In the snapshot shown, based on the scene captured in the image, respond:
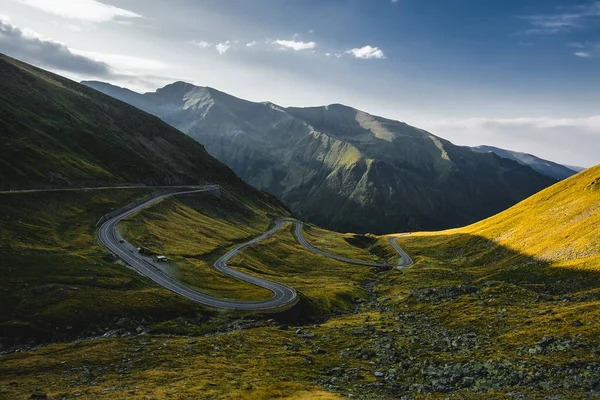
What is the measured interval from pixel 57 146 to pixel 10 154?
4690 centimetres

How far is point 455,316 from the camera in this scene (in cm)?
7194

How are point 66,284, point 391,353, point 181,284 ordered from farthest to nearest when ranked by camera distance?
point 181,284
point 66,284
point 391,353

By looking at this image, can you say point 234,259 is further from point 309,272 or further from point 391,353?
point 391,353

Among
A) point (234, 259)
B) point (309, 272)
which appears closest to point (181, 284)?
point (234, 259)

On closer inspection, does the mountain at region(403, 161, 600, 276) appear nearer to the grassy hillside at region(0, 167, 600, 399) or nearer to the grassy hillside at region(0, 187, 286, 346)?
the grassy hillside at region(0, 167, 600, 399)

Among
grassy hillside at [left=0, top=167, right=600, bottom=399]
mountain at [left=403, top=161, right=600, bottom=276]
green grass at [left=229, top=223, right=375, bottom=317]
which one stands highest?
mountain at [left=403, top=161, right=600, bottom=276]

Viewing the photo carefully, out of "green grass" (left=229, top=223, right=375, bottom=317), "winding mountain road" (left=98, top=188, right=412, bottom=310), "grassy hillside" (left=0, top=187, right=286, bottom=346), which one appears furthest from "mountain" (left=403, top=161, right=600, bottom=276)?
"grassy hillside" (left=0, top=187, right=286, bottom=346)

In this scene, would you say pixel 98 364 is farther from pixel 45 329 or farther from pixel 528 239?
pixel 528 239

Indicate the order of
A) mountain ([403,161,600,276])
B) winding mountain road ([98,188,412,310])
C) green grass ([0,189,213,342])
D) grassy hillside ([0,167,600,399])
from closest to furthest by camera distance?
grassy hillside ([0,167,600,399]) < green grass ([0,189,213,342]) < winding mountain road ([98,188,412,310]) < mountain ([403,161,600,276])

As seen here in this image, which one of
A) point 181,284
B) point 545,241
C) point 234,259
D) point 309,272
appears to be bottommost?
point 309,272

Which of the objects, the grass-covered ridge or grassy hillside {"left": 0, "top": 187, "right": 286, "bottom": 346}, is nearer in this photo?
grassy hillside {"left": 0, "top": 187, "right": 286, "bottom": 346}

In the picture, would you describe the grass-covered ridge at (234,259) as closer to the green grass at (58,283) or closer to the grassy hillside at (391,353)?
the grassy hillside at (391,353)

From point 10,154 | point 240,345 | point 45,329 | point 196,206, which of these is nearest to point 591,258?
point 240,345

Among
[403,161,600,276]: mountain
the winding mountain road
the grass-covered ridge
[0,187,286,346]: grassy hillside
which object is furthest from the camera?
the grass-covered ridge
